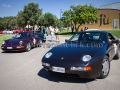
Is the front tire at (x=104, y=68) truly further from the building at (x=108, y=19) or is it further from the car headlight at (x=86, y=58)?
the building at (x=108, y=19)

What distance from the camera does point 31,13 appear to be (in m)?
43.6

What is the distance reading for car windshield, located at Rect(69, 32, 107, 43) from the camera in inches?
200

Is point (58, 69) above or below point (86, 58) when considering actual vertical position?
below

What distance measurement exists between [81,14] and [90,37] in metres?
24.2

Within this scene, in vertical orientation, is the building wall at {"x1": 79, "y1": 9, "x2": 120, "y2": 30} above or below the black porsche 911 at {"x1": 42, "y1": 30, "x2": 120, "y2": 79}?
above

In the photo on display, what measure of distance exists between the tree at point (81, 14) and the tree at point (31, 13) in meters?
15.8

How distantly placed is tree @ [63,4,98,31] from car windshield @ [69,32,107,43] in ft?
76.2

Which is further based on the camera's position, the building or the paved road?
the building

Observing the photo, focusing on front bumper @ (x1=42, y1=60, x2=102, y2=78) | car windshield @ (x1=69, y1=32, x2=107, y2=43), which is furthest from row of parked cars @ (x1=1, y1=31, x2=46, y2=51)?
front bumper @ (x1=42, y1=60, x2=102, y2=78)

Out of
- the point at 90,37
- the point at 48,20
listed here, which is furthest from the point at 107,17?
the point at 90,37

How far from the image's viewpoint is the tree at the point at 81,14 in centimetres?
2858

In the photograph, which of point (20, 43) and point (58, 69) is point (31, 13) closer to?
point (20, 43)

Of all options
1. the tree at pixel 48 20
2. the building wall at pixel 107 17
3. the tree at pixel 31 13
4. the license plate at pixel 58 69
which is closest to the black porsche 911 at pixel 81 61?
the license plate at pixel 58 69

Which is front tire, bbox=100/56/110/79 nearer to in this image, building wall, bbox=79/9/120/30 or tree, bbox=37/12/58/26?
building wall, bbox=79/9/120/30
